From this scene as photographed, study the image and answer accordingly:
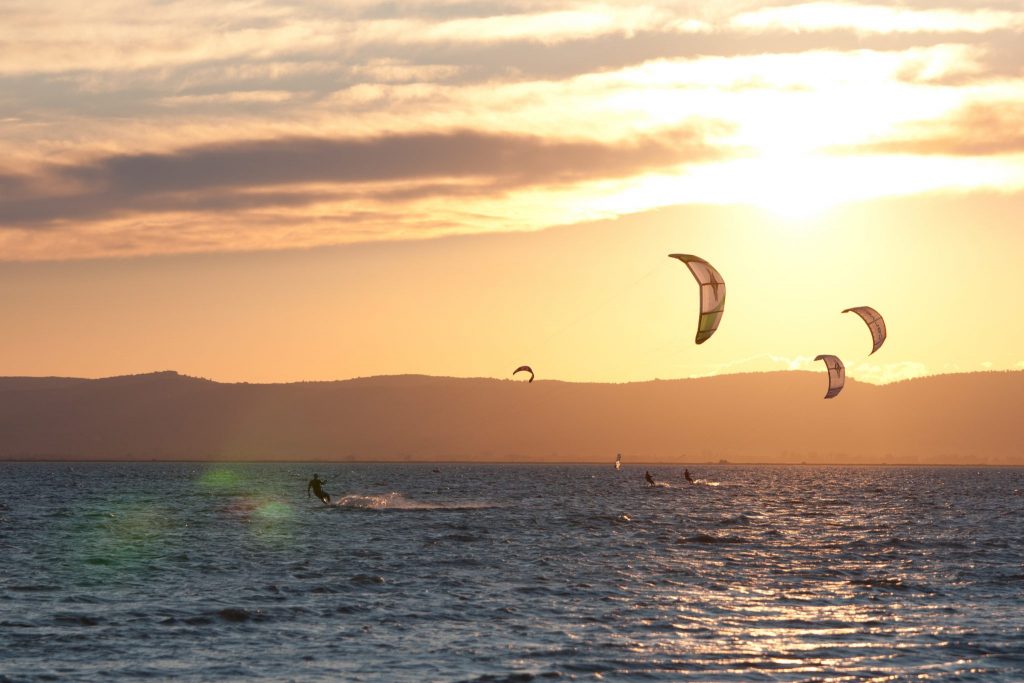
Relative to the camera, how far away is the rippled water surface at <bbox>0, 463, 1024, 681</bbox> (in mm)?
22969

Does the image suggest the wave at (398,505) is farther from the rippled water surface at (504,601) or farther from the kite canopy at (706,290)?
the kite canopy at (706,290)

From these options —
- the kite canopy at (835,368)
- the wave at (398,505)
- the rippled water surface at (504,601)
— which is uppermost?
the kite canopy at (835,368)

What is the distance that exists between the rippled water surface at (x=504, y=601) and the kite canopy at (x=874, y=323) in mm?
12641

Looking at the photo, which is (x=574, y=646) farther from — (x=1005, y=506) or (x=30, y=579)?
(x=1005, y=506)

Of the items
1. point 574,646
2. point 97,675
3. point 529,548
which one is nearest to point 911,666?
point 574,646

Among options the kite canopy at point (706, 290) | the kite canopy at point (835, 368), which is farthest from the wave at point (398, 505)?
the kite canopy at point (706, 290)

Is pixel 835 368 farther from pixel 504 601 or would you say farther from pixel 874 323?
pixel 504 601

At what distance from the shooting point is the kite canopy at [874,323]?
66562mm

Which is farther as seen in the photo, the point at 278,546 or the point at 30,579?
the point at 278,546

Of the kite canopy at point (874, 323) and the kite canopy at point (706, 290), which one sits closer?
the kite canopy at point (706, 290)

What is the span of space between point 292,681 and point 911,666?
1071 cm

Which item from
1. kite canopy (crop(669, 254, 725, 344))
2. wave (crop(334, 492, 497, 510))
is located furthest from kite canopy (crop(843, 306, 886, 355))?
wave (crop(334, 492, 497, 510))

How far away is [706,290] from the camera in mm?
51906

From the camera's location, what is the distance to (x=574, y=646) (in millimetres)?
24578
